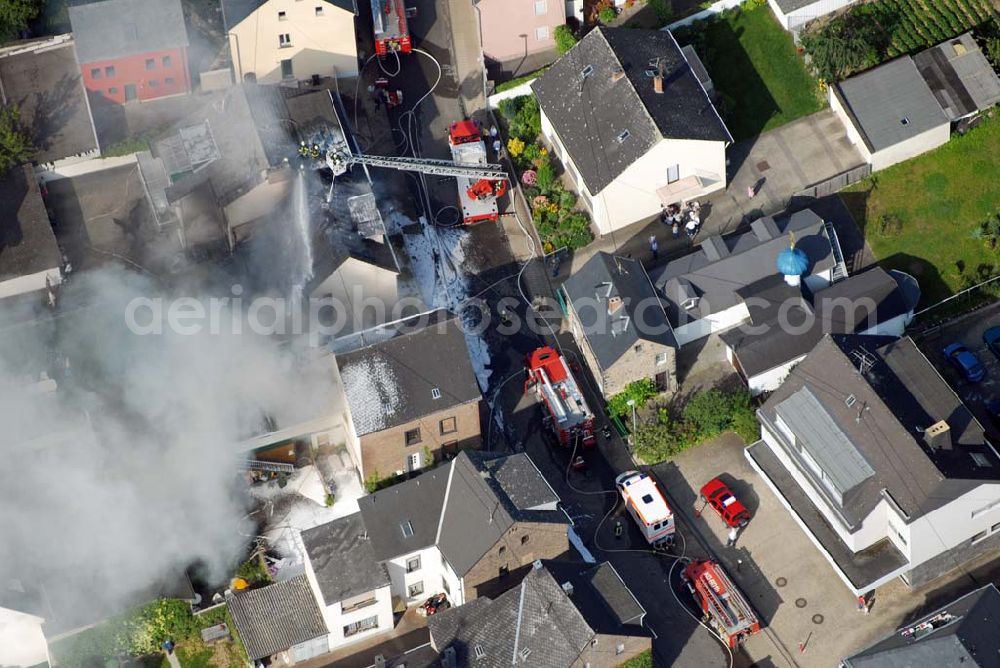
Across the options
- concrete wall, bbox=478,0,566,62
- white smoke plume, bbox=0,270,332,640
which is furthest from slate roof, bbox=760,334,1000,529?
concrete wall, bbox=478,0,566,62

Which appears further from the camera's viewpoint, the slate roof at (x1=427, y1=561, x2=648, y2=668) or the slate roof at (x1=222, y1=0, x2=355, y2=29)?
the slate roof at (x1=222, y1=0, x2=355, y2=29)

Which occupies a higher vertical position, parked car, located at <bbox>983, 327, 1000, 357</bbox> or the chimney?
parked car, located at <bbox>983, 327, 1000, 357</bbox>

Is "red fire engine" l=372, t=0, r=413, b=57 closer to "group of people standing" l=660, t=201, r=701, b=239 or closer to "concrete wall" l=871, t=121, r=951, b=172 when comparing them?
"group of people standing" l=660, t=201, r=701, b=239

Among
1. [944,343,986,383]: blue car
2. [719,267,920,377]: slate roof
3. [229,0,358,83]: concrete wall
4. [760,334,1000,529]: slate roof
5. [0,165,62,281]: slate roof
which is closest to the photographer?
[760,334,1000,529]: slate roof

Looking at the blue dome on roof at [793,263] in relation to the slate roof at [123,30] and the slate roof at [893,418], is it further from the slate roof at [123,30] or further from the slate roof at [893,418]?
the slate roof at [123,30]

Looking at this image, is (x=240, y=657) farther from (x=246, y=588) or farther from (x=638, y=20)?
(x=638, y=20)

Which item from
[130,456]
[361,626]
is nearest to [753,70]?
[361,626]

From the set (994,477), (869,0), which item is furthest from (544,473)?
(869,0)
